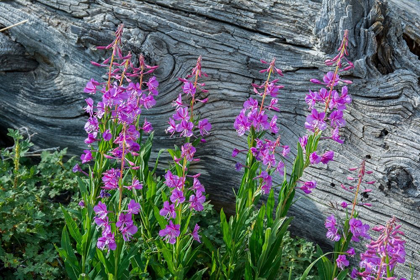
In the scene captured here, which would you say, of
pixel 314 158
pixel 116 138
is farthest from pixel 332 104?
pixel 116 138

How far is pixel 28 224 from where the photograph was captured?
11.6ft

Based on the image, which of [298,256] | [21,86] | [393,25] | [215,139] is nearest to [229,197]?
[215,139]

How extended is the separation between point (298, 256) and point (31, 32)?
256 centimetres

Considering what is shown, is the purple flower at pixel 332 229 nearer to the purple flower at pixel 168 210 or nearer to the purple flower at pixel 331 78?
the purple flower at pixel 331 78

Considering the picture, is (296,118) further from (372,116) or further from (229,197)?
(229,197)

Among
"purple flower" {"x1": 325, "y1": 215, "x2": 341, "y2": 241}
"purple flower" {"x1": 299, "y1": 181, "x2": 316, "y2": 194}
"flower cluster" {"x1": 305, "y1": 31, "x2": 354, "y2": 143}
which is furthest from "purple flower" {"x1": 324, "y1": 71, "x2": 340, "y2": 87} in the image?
"purple flower" {"x1": 325, "y1": 215, "x2": 341, "y2": 241}

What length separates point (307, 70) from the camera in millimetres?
3637

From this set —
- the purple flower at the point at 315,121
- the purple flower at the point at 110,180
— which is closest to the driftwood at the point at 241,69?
the purple flower at the point at 315,121

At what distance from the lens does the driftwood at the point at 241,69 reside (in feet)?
11.1

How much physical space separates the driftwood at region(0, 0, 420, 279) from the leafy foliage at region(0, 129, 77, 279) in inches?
24.2

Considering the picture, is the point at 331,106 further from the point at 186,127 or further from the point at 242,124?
the point at 186,127

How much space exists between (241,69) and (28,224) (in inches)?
68.7

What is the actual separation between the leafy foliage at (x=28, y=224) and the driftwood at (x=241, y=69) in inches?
24.2

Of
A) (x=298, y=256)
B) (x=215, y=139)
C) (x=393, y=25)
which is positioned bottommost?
(x=298, y=256)
